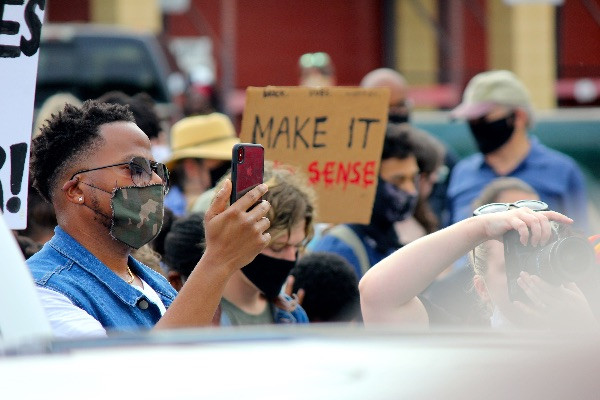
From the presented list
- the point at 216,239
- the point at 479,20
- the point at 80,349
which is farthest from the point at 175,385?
the point at 479,20

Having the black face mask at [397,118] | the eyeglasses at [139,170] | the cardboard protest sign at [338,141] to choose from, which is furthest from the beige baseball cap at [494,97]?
the eyeglasses at [139,170]

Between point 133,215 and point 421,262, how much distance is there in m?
0.77

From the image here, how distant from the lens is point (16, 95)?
3883 mm

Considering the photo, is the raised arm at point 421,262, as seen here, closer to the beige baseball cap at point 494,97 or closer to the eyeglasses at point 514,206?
the eyeglasses at point 514,206

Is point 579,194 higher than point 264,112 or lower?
lower

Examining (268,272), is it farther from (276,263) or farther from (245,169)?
(245,169)

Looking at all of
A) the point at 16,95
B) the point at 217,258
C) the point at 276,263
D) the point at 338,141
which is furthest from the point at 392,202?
the point at 217,258

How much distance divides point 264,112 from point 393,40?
1875cm

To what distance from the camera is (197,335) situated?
2.20m

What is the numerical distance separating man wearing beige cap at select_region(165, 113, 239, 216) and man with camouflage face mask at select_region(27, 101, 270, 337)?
353cm

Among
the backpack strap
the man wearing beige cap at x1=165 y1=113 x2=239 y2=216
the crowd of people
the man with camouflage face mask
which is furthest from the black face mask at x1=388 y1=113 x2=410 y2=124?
the man with camouflage face mask

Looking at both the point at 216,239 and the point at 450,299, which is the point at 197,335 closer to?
the point at 216,239

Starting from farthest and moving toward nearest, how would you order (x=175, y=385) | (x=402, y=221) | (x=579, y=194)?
(x=579, y=194)
(x=402, y=221)
(x=175, y=385)

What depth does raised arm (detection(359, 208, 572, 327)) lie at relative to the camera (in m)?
3.13
